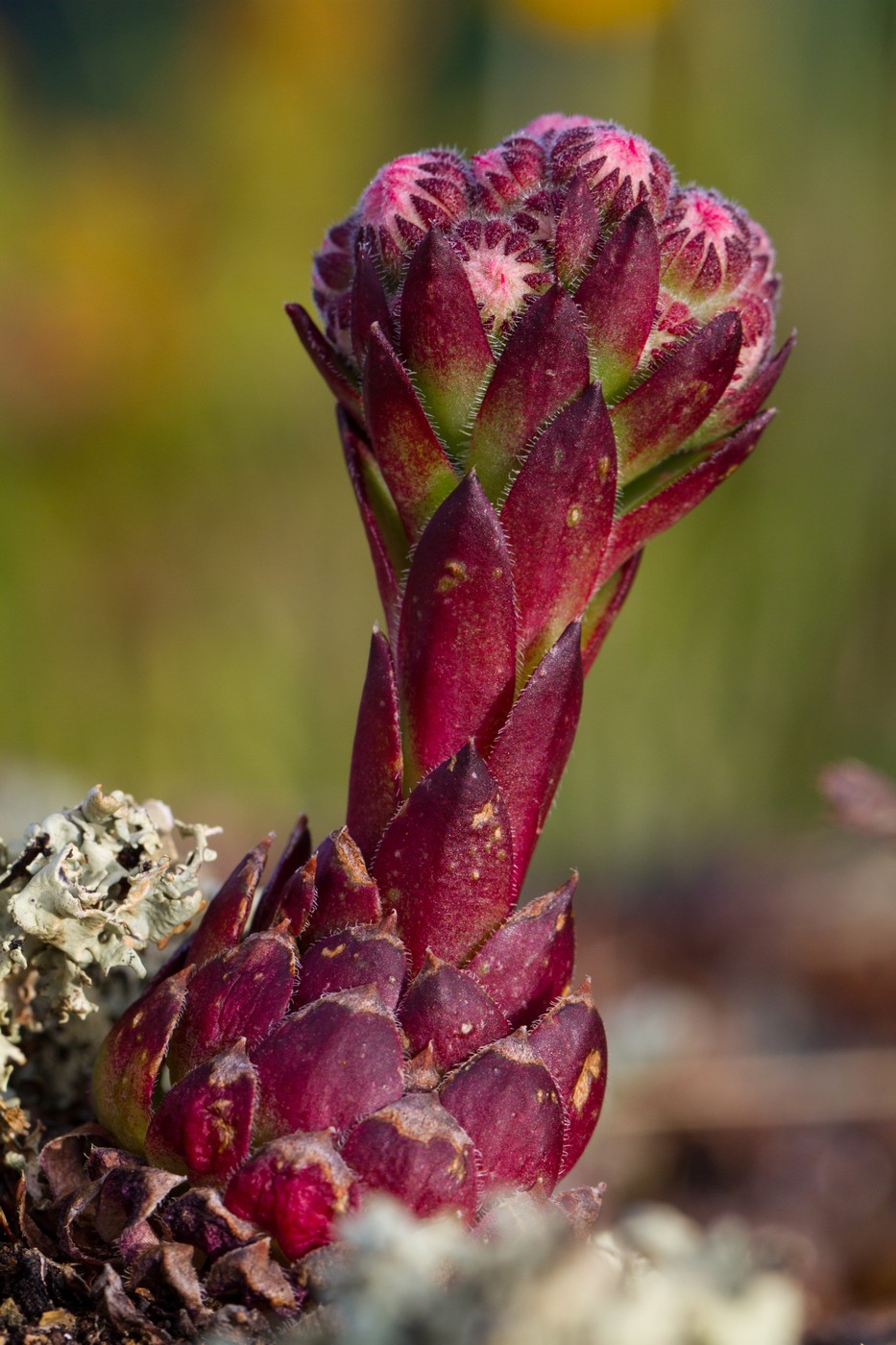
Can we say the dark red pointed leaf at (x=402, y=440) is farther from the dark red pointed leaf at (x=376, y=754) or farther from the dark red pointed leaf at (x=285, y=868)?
the dark red pointed leaf at (x=285, y=868)

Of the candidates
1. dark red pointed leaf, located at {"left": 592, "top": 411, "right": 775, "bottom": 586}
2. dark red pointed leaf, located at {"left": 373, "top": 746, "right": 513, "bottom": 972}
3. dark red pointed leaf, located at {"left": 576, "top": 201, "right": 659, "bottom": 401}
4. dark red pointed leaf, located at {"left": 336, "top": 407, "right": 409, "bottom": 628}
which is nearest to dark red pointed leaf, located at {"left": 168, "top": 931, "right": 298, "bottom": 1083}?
dark red pointed leaf, located at {"left": 373, "top": 746, "right": 513, "bottom": 972}

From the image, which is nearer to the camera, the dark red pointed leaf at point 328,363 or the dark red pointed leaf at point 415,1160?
the dark red pointed leaf at point 415,1160

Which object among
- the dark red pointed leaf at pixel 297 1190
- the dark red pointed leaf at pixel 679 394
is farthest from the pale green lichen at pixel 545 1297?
the dark red pointed leaf at pixel 679 394

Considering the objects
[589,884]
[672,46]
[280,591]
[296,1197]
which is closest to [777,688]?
[589,884]

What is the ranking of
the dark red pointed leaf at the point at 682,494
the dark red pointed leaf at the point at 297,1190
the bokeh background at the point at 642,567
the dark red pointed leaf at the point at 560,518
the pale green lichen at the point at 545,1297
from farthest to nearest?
1. the bokeh background at the point at 642,567
2. the dark red pointed leaf at the point at 682,494
3. the dark red pointed leaf at the point at 560,518
4. the dark red pointed leaf at the point at 297,1190
5. the pale green lichen at the point at 545,1297

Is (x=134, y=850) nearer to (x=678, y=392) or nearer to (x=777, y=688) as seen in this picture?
(x=678, y=392)

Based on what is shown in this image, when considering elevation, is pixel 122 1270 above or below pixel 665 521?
below

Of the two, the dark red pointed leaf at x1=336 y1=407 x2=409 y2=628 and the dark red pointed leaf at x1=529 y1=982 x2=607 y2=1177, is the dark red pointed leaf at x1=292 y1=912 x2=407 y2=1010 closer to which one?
the dark red pointed leaf at x1=529 y1=982 x2=607 y2=1177
